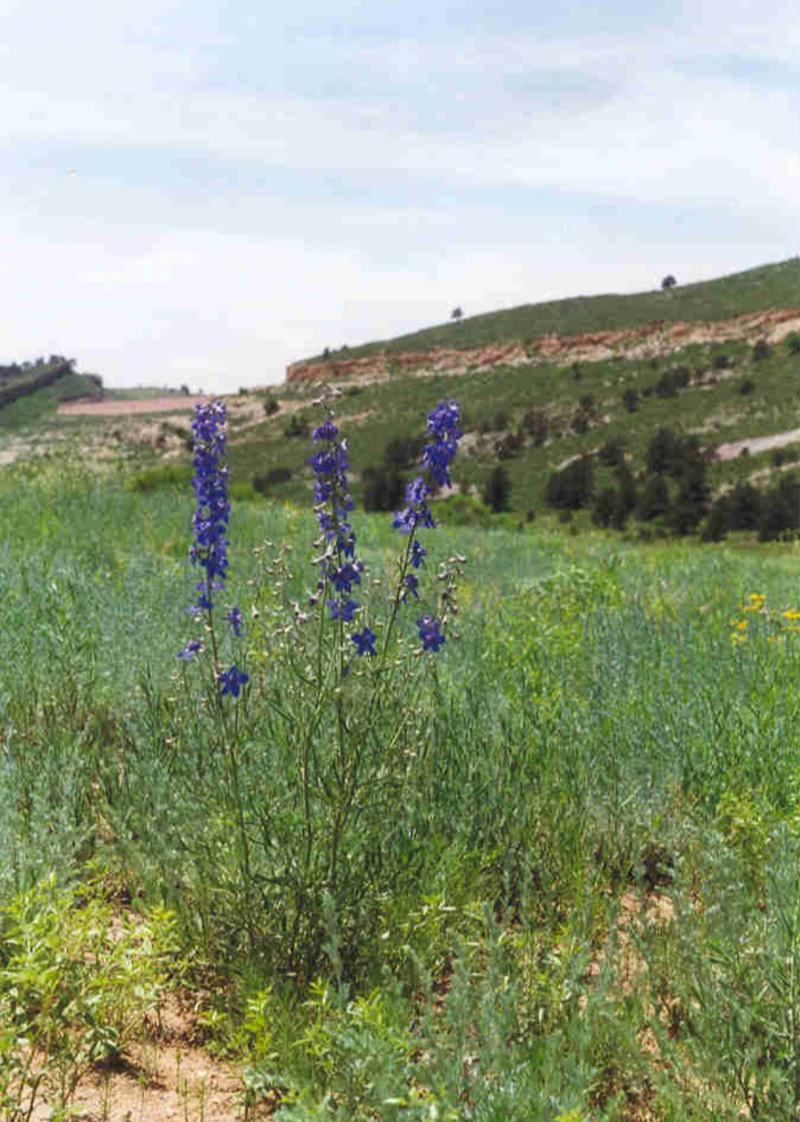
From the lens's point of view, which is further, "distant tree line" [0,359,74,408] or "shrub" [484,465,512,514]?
"distant tree line" [0,359,74,408]

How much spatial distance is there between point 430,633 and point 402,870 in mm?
733

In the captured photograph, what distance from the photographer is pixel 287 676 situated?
10.2ft

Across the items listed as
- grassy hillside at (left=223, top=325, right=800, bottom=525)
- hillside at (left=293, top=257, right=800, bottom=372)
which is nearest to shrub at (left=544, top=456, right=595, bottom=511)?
grassy hillside at (left=223, top=325, right=800, bottom=525)

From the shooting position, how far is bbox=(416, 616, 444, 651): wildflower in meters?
2.91

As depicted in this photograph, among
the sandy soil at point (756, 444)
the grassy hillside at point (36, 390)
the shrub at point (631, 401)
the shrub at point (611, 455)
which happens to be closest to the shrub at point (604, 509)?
the sandy soil at point (756, 444)

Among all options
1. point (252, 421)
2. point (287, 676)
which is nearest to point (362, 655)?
point (287, 676)

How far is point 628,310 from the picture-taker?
94.4 meters

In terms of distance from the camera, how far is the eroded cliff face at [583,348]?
260ft

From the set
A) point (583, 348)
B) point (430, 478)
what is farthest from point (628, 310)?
point (430, 478)

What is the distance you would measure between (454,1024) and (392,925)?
79 cm

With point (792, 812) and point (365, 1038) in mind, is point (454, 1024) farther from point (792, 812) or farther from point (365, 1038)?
point (792, 812)

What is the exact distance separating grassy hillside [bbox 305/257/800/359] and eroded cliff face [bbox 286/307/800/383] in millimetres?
1216

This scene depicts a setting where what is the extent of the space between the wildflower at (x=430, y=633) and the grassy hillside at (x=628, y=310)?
8270 centimetres

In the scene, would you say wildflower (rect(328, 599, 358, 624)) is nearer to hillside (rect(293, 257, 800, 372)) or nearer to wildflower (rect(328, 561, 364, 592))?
wildflower (rect(328, 561, 364, 592))
